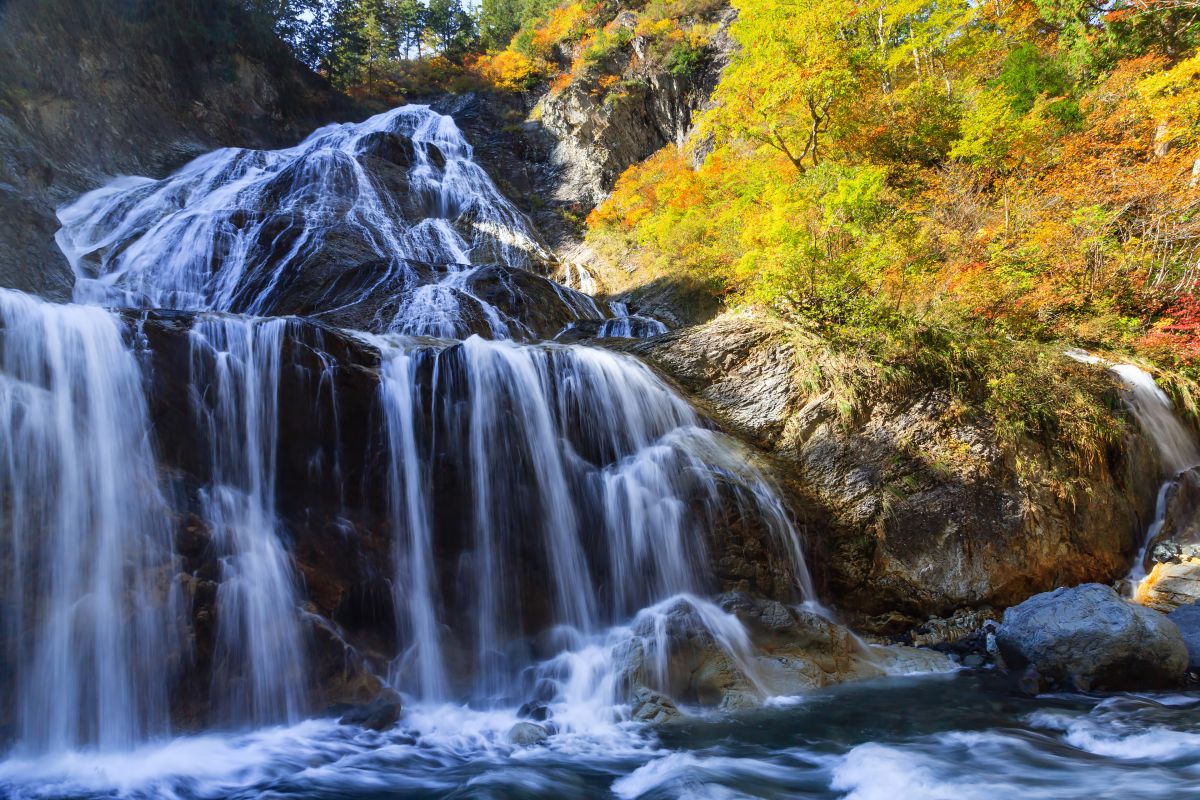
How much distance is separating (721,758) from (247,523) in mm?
4459

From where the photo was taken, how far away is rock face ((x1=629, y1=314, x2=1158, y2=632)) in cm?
719

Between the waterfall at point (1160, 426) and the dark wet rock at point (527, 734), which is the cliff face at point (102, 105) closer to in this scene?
the dark wet rock at point (527, 734)

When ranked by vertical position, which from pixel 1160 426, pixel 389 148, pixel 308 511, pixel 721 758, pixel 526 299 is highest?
pixel 389 148

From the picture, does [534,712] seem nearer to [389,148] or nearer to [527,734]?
[527,734]

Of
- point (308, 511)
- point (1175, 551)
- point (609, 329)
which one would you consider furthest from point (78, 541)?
point (1175, 551)

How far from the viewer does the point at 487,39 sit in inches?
1587

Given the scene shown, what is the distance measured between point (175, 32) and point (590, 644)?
27.7 meters

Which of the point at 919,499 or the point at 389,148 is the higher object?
the point at 389,148

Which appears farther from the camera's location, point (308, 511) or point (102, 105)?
point (102, 105)

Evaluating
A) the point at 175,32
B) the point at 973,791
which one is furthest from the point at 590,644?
the point at 175,32

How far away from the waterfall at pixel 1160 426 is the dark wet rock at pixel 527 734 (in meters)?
8.95

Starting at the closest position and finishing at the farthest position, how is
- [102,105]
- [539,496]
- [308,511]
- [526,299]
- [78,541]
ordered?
[78,541] < [308,511] < [539,496] < [526,299] < [102,105]

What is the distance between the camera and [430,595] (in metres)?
6.15

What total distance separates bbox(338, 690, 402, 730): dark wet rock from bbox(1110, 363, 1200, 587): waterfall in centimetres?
1007
